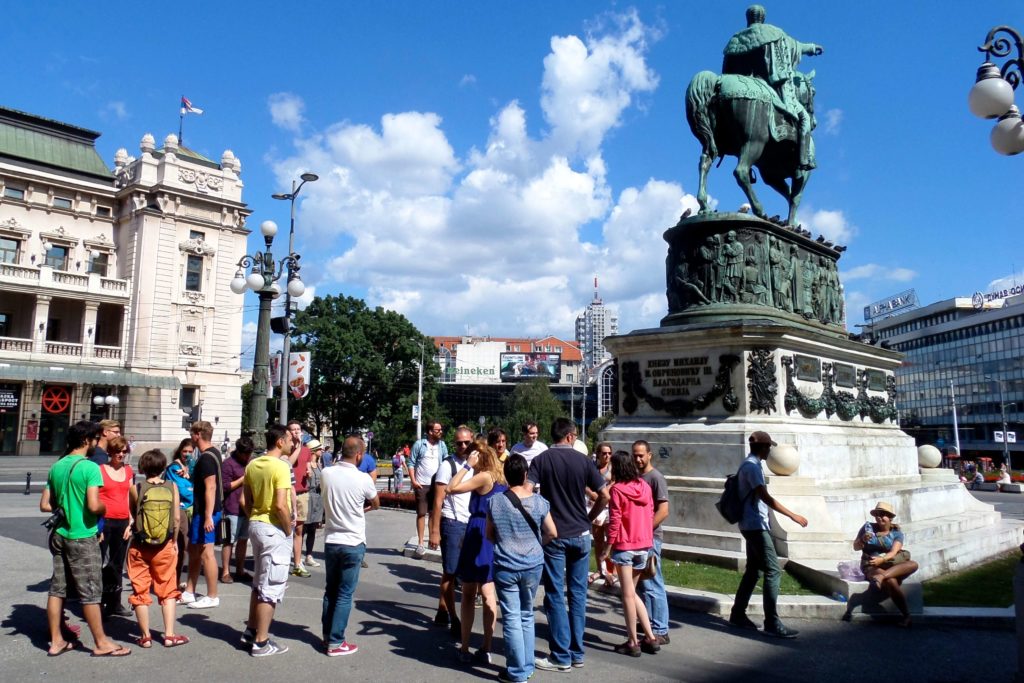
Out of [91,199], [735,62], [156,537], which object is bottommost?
[156,537]

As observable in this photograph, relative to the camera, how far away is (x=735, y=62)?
14930mm

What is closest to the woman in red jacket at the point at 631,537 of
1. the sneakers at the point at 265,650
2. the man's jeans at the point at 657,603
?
the man's jeans at the point at 657,603

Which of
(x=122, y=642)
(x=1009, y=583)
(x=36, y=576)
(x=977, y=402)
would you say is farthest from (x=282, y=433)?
(x=977, y=402)

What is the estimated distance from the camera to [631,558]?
257 inches

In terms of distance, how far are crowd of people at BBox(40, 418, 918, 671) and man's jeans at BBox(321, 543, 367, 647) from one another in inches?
0.5

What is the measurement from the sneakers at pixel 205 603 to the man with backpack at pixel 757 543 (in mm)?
5399

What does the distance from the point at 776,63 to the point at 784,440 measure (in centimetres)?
786

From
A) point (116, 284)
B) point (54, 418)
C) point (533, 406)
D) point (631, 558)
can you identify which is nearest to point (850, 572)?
point (631, 558)

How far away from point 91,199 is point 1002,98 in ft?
160

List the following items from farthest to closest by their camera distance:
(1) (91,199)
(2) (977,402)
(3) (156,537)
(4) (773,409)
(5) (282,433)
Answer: (2) (977,402) → (1) (91,199) → (4) (773,409) → (5) (282,433) → (3) (156,537)

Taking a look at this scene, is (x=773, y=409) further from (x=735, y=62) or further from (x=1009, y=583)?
(x=735, y=62)

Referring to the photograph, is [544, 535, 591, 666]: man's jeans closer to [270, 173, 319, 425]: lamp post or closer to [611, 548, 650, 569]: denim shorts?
[611, 548, 650, 569]: denim shorts

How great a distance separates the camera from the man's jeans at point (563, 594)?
5859mm

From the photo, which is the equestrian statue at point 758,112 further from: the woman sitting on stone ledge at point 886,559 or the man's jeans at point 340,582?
the man's jeans at point 340,582
